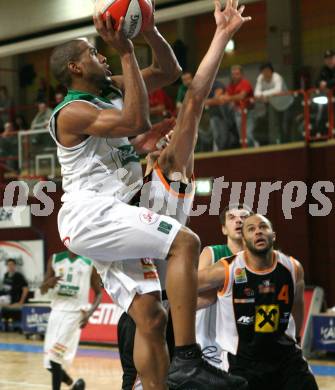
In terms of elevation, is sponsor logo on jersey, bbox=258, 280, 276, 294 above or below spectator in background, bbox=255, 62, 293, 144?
below

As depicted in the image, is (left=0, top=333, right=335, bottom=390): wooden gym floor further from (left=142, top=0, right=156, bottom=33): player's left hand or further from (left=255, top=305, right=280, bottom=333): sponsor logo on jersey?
(left=142, top=0, right=156, bottom=33): player's left hand

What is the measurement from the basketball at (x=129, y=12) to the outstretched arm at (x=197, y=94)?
477mm

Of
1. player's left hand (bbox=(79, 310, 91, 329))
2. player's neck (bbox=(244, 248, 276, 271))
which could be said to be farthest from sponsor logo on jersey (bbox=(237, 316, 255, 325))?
player's left hand (bbox=(79, 310, 91, 329))

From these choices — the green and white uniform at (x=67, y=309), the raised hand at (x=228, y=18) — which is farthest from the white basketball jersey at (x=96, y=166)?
the green and white uniform at (x=67, y=309)

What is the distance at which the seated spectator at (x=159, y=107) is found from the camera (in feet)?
51.5

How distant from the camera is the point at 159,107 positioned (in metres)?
16.5

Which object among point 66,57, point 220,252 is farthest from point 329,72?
point 66,57

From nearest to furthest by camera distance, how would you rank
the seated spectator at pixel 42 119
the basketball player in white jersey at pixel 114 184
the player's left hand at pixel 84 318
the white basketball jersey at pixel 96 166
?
the basketball player in white jersey at pixel 114 184 < the white basketball jersey at pixel 96 166 < the player's left hand at pixel 84 318 < the seated spectator at pixel 42 119

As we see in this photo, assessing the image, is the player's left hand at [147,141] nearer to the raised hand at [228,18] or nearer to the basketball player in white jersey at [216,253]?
the raised hand at [228,18]

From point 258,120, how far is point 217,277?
789 centimetres

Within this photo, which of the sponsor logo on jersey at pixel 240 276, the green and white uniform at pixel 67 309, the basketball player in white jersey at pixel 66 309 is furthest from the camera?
the green and white uniform at pixel 67 309

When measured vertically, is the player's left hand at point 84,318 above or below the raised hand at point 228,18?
below

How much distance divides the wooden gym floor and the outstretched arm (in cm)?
613

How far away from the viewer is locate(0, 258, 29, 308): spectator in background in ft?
60.3
